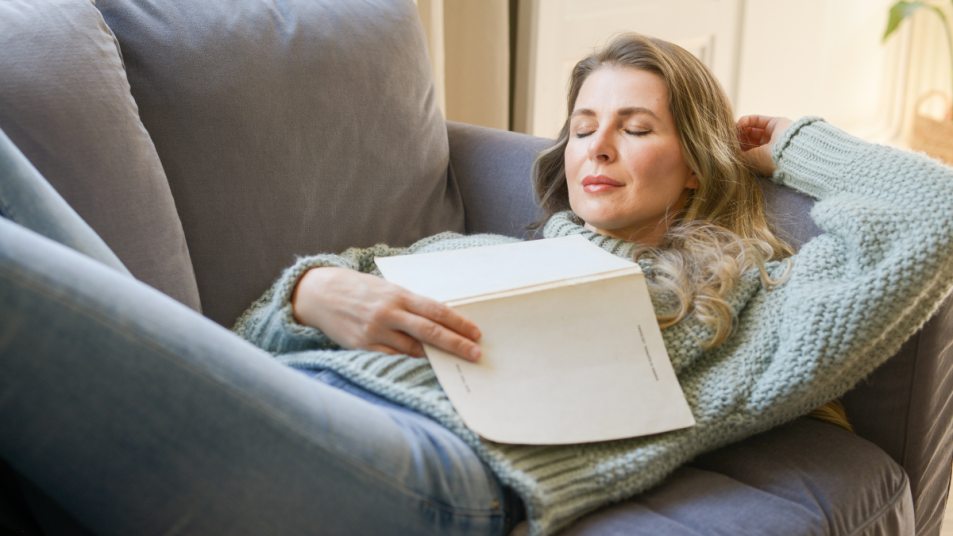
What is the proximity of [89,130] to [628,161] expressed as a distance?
71 centimetres

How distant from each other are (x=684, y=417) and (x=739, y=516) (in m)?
0.11

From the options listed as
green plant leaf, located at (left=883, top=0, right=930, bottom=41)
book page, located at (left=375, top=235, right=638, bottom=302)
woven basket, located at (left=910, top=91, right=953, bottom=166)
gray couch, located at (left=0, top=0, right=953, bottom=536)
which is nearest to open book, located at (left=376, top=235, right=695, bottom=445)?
book page, located at (left=375, top=235, right=638, bottom=302)

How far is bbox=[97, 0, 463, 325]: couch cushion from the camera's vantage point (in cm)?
96

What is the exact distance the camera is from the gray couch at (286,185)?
74 centimetres

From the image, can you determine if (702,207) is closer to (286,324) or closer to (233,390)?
(286,324)

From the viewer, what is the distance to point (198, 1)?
3.30 feet

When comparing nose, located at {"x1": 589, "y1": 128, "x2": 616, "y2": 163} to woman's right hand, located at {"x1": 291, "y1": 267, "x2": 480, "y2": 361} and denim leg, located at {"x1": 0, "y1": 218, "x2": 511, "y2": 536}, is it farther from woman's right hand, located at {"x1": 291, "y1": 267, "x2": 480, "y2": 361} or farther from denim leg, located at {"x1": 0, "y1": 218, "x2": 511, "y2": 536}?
denim leg, located at {"x1": 0, "y1": 218, "x2": 511, "y2": 536}

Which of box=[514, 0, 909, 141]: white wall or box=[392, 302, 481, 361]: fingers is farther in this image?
box=[514, 0, 909, 141]: white wall

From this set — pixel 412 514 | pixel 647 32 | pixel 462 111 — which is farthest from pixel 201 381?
pixel 647 32

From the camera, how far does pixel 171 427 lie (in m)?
0.56

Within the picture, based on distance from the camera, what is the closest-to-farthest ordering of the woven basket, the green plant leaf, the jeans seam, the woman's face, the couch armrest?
the jeans seam
the woman's face
the couch armrest
the woven basket
the green plant leaf

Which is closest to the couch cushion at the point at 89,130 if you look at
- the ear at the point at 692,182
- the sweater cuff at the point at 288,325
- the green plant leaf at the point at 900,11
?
the sweater cuff at the point at 288,325

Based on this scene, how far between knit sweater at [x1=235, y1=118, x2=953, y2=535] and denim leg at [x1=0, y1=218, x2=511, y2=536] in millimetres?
100

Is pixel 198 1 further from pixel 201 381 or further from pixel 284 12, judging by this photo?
pixel 201 381
